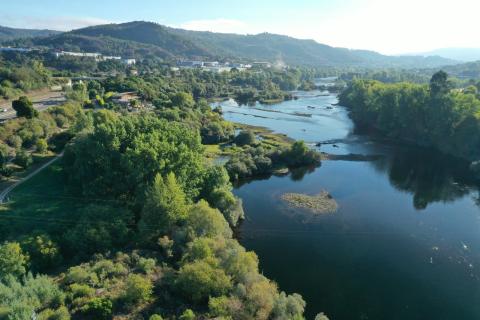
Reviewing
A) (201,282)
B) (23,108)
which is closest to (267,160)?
(201,282)

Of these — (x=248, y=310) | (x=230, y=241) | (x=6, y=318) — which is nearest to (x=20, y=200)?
(x=6, y=318)

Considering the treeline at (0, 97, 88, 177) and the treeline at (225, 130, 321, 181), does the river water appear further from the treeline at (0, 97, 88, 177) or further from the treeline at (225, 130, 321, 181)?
the treeline at (0, 97, 88, 177)

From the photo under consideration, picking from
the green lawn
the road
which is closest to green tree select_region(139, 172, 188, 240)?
the green lawn

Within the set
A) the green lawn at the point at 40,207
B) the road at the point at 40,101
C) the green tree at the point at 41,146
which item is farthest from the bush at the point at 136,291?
the road at the point at 40,101

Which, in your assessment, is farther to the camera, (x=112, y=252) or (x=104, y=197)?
(x=104, y=197)

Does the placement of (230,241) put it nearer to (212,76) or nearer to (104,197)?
(104,197)

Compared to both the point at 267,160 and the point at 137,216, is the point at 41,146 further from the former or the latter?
the point at 267,160
